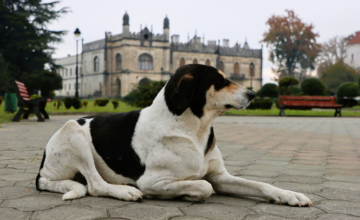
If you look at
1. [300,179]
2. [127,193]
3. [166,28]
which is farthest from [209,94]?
[166,28]

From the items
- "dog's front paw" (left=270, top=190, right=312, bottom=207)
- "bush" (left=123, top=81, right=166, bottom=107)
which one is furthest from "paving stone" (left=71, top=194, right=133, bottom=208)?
"bush" (left=123, top=81, right=166, bottom=107)

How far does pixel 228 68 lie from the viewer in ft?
218

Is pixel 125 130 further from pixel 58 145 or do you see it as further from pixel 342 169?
pixel 342 169

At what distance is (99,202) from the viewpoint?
8.67ft

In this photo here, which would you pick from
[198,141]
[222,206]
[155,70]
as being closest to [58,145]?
[198,141]

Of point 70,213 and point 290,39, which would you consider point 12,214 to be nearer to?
point 70,213

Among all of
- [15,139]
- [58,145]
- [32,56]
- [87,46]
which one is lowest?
[15,139]

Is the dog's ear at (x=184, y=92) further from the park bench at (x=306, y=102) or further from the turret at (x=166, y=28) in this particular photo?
the turret at (x=166, y=28)

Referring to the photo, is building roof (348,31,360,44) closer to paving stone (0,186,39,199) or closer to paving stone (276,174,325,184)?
paving stone (276,174,325,184)

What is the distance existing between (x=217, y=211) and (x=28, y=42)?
3524 cm

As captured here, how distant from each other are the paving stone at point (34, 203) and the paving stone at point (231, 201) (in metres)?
1.07

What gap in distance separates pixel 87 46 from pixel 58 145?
207ft

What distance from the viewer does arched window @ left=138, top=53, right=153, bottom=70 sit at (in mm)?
57375

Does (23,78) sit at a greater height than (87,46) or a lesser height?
lesser
